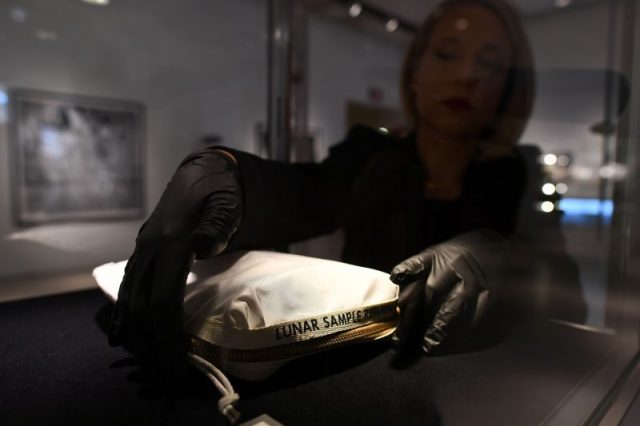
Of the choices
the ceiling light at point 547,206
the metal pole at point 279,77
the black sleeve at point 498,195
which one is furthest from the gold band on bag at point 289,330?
the ceiling light at point 547,206

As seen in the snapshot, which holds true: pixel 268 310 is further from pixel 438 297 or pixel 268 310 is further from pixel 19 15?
pixel 19 15

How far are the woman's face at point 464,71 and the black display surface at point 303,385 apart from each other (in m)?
0.51

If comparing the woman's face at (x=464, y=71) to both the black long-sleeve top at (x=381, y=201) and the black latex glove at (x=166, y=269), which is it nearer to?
the black long-sleeve top at (x=381, y=201)

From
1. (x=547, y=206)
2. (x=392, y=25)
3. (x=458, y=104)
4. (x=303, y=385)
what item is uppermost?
(x=392, y=25)

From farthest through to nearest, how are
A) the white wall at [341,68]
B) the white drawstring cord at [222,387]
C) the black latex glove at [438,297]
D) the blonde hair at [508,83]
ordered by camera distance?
the white wall at [341,68] < the blonde hair at [508,83] < the black latex glove at [438,297] < the white drawstring cord at [222,387]

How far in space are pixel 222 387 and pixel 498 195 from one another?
719 millimetres

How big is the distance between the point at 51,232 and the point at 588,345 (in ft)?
3.39

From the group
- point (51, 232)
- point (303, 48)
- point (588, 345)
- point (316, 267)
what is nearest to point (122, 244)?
point (51, 232)

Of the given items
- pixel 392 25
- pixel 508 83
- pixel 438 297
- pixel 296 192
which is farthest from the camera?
pixel 392 25

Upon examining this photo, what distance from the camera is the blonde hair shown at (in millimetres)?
989

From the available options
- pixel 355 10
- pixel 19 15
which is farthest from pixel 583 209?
pixel 19 15

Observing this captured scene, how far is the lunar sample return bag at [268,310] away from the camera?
1.74 feet

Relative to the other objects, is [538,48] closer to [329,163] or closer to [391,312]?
[329,163]

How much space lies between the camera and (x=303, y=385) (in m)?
0.57
